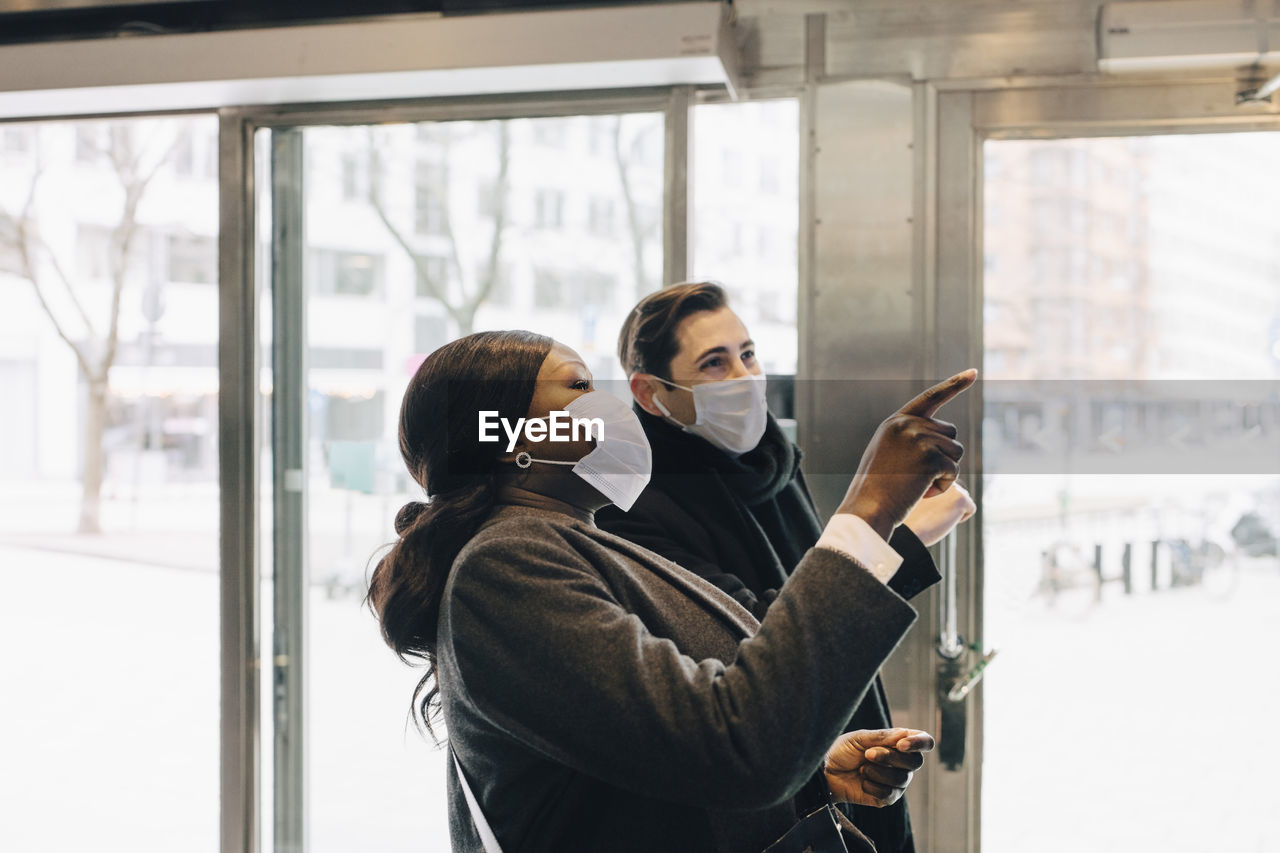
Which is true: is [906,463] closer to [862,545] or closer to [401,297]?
[862,545]

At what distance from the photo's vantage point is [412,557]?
0.94 m

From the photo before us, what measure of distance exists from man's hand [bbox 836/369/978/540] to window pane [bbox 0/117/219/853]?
1.98m

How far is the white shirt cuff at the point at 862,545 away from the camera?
2.64ft

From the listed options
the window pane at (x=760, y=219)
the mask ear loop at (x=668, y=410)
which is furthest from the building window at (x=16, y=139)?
the mask ear loop at (x=668, y=410)

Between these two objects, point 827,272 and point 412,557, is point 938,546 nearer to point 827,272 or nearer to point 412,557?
point 827,272

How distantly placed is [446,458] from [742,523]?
1.80ft

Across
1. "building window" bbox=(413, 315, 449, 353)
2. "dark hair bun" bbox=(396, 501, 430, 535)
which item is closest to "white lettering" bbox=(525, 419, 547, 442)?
"dark hair bun" bbox=(396, 501, 430, 535)

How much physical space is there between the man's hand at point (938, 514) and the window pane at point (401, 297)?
130cm

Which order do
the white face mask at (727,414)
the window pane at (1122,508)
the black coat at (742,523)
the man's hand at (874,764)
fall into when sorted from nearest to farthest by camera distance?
1. the man's hand at (874,764)
2. the black coat at (742,523)
3. the white face mask at (727,414)
4. the window pane at (1122,508)

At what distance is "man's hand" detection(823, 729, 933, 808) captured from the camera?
1.05m

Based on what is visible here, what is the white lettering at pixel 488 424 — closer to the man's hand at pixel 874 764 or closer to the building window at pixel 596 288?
the man's hand at pixel 874 764

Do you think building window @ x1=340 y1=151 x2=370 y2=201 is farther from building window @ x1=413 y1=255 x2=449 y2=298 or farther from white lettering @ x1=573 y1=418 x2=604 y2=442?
white lettering @ x1=573 y1=418 x2=604 y2=442

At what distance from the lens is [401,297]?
2.40 m

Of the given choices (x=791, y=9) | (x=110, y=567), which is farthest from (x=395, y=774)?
(x=791, y=9)
